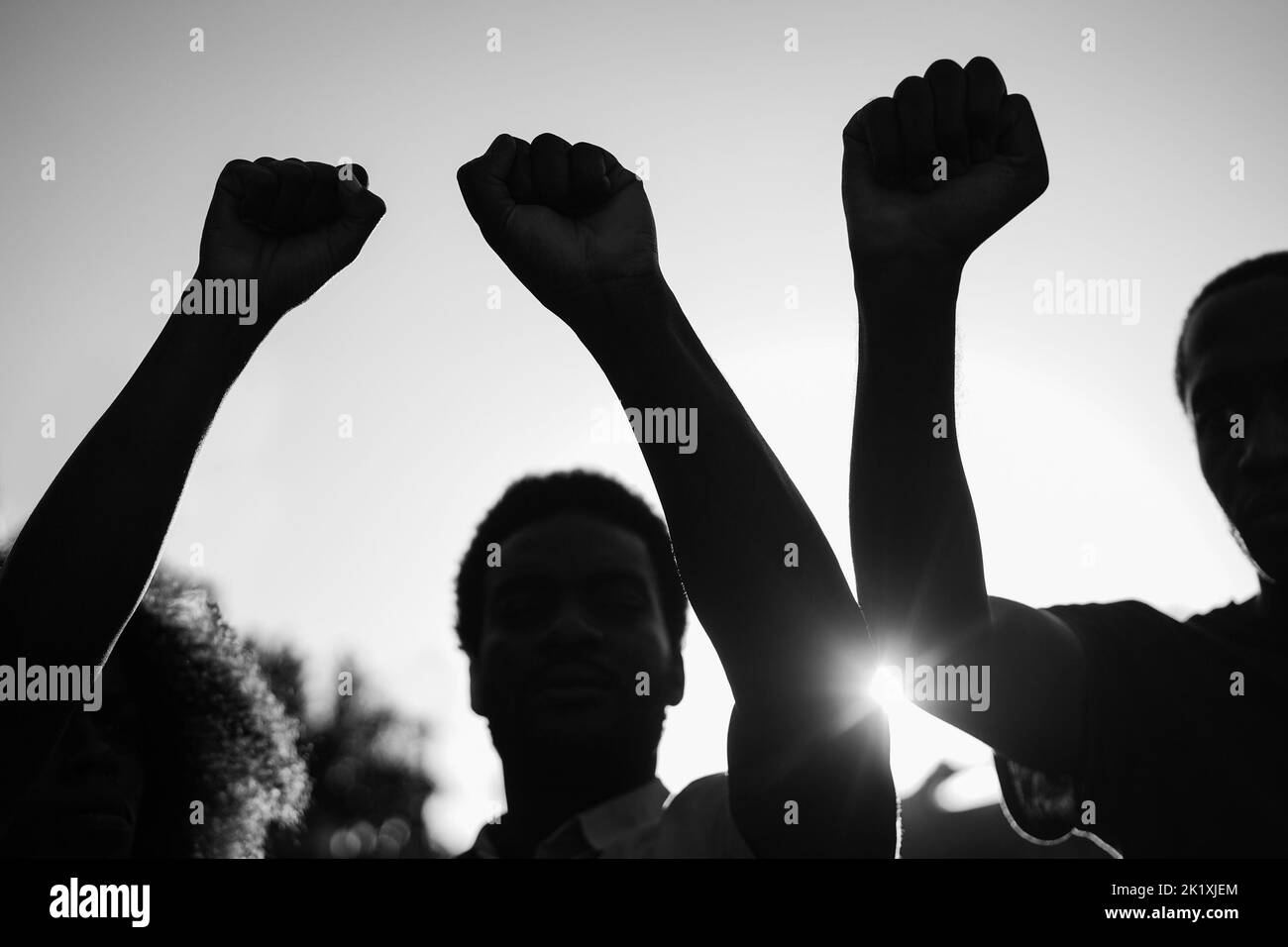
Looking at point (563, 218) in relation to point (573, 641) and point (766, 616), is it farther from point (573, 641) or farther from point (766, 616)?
point (573, 641)

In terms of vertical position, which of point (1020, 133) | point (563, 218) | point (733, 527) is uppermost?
point (1020, 133)

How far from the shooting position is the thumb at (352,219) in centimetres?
156

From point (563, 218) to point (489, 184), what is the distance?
4.2 inches

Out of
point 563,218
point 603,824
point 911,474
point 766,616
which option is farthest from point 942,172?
point 603,824

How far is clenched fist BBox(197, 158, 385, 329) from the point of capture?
154 centimetres

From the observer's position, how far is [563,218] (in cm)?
133

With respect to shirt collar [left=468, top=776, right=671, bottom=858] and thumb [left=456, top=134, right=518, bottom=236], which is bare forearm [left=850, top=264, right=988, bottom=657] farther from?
shirt collar [left=468, top=776, right=671, bottom=858]

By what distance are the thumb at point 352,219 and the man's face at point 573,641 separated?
3.52 ft

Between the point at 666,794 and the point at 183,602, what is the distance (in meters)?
1.66

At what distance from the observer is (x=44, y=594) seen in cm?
134

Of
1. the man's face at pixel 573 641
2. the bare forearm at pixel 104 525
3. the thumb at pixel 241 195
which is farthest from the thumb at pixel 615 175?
the man's face at pixel 573 641

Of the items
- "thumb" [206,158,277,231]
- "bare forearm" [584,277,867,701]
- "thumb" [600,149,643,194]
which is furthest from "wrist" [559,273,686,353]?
"thumb" [206,158,277,231]

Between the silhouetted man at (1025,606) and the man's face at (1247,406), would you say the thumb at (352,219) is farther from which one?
the man's face at (1247,406)

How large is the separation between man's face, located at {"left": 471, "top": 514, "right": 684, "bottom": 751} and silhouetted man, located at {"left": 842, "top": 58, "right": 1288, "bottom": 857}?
79cm
